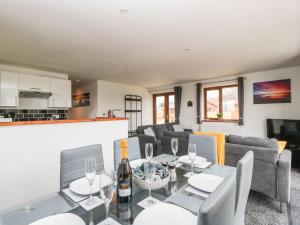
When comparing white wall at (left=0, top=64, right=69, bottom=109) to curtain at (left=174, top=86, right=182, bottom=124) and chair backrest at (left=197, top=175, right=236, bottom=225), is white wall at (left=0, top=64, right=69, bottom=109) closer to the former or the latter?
curtain at (left=174, top=86, right=182, bottom=124)

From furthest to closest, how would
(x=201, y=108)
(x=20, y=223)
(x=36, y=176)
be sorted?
(x=201, y=108) → (x=36, y=176) → (x=20, y=223)

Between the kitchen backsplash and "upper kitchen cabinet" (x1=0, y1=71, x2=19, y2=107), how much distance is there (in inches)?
18.1

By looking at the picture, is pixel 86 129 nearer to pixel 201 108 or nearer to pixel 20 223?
pixel 20 223

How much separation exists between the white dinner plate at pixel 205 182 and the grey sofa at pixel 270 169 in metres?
1.42

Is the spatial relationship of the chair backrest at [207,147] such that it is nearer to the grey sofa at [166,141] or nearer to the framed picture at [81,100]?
the grey sofa at [166,141]

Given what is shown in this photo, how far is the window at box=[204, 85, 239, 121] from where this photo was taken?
218 inches

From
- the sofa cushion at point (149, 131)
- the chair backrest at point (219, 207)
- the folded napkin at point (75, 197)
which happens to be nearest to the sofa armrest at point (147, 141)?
the sofa cushion at point (149, 131)

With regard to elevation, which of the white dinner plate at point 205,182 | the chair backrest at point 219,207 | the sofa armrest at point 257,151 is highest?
the chair backrest at point 219,207

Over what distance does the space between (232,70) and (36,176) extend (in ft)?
16.3

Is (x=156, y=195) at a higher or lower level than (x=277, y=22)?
lower

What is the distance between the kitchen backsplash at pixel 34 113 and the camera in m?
4.29

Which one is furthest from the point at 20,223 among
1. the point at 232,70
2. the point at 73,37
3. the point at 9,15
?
the point at 232,70

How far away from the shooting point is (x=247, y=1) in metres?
1.81

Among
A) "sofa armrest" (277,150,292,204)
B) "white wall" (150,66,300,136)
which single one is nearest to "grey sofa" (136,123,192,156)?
"sofa armrest" (277,150,292,204)
